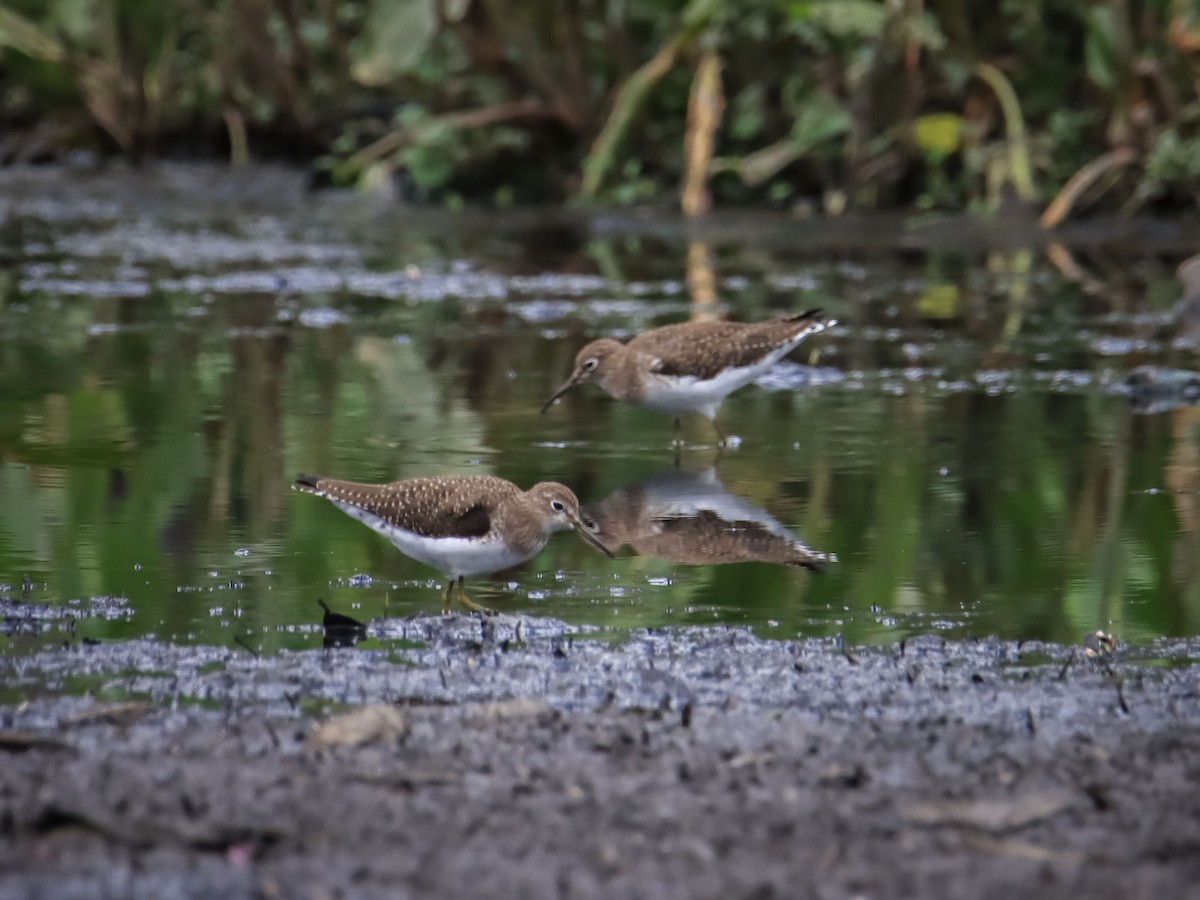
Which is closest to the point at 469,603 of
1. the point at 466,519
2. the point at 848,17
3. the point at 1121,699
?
the point at 466,519

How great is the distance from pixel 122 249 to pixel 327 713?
14304mm

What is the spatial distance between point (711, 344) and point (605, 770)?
5.67 meters

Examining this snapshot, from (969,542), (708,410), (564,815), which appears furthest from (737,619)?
(708,410)

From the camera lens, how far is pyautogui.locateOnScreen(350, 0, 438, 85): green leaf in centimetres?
2152

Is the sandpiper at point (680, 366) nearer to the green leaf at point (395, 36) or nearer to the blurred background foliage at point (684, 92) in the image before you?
the blurred background foliage at point (684, 92)

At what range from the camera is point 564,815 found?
190 inches

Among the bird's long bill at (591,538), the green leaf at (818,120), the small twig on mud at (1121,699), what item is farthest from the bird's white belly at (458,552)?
the green leaf at (818,120)

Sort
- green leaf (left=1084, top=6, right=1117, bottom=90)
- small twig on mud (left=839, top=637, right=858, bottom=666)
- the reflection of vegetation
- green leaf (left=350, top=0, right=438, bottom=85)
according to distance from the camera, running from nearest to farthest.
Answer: small twig on mud (left=839, top=637, right=858, bottom=666) → the reflection of vegetation → green leaf (left=1084, top=6, right=1117, bottom=90) → green leaf (left=350, top=0, right=438, bottom=85)

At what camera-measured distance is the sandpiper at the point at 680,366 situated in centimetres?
1052

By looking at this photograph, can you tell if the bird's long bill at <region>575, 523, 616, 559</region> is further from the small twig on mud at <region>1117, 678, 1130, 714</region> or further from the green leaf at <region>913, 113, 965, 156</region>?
the green leaf at <region>913, 113, 965, 156</region>

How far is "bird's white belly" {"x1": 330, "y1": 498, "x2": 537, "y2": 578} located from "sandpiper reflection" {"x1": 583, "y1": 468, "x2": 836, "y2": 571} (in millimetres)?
492

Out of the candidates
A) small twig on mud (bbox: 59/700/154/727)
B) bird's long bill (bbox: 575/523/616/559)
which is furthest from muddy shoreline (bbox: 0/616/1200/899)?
bird's long bill (bbox: 575/523/616/559)

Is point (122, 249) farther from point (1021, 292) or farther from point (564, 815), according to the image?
point (564, 815)

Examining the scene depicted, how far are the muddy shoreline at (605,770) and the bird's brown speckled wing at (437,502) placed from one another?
1.64ft
